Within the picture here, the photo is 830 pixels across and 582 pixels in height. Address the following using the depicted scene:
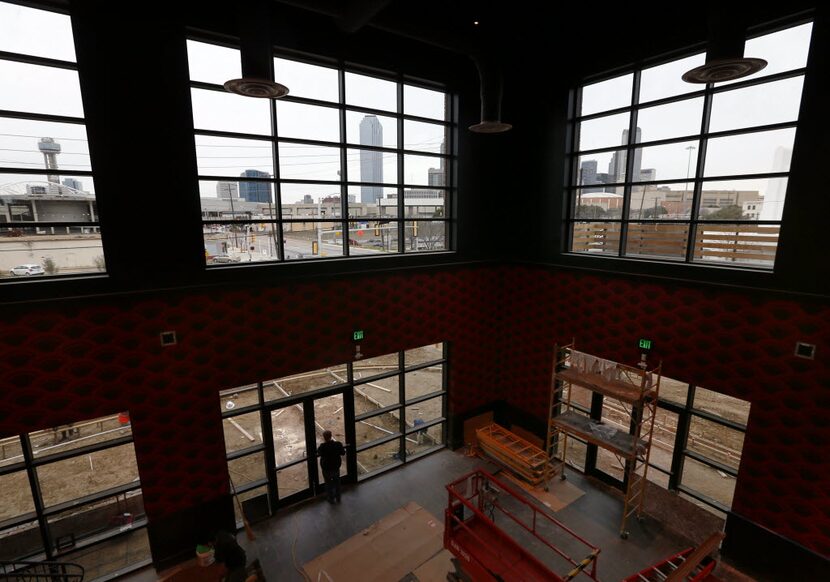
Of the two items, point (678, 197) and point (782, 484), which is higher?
point (678, 197)

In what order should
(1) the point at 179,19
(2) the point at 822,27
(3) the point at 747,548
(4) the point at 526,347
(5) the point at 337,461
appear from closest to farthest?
1. (2) the point at 822,27
2. (1) the point at 179,19
3. (3) the point at 747,548
4. (5) the point at 337,461
5. (4) the point at 526,347

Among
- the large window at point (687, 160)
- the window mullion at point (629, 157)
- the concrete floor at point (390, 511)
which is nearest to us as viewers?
the large window at point (687, 160)

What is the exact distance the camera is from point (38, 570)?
5.28 m

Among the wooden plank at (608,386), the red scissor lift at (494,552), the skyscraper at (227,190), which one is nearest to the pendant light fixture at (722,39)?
the wooden plank at (608,386)

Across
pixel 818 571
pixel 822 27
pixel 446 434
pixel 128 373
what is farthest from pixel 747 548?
pixel 128 373

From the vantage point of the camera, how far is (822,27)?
480 cm

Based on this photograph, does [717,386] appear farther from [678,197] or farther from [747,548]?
[678,197]

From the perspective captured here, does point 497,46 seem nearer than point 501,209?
Yes

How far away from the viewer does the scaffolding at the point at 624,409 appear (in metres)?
6.38

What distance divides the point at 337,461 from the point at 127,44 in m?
6.97

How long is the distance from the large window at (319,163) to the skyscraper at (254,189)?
15 mm

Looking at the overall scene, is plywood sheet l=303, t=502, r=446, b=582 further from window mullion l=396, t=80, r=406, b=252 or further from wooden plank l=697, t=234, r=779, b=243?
wooden plank l=697, t=234, r=779, b=243

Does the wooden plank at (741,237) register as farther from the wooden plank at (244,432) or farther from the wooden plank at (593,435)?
the wooden plank at (244,432)

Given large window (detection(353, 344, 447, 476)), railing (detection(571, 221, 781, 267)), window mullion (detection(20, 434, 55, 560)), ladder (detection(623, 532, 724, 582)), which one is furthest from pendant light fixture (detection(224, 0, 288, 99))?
ladder (detection(623, 532, 724, 582))
